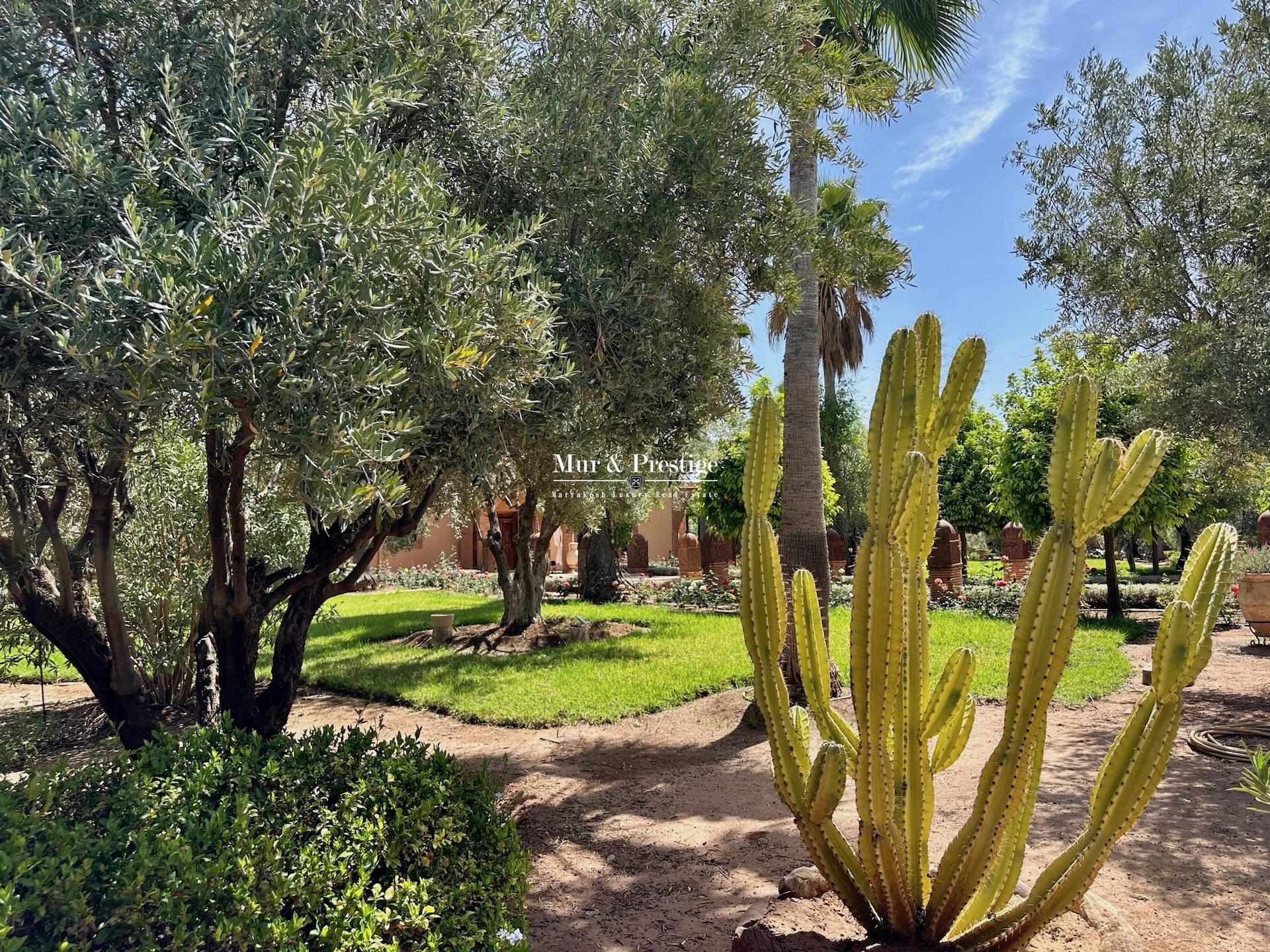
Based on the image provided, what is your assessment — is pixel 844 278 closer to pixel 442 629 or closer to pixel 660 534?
pixel 442 629

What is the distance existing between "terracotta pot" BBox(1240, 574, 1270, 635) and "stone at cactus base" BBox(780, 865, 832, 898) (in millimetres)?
10368

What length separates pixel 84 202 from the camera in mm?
2773

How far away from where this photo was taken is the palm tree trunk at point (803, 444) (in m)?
7.69

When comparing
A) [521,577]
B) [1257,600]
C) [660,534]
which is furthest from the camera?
[660,534]

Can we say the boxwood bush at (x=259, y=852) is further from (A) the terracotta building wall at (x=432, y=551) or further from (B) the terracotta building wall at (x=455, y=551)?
(A) the terracotta building wall at (x=432, y=551)

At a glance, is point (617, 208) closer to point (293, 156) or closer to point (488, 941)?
point (293, 156)

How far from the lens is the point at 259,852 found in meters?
2.56

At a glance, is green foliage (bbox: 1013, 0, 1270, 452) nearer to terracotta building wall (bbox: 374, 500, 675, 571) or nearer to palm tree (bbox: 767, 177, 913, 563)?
palm tree (bbox: 767, 177, 913, 563)

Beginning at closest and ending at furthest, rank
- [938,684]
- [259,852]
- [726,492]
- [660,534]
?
[259,852] → [938,684] → [726,492] → [660,534]

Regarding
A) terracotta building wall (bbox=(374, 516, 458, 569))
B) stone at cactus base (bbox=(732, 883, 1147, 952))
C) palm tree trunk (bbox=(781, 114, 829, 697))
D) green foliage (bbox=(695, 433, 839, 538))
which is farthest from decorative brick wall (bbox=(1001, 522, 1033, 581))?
terracotta building wall (bbox=(374, 516, 458, 569))

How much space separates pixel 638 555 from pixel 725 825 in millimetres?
23085

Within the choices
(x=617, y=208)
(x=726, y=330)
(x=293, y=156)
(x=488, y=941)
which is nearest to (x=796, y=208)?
(x=726, y=330)

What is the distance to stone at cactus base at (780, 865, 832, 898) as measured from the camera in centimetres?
351

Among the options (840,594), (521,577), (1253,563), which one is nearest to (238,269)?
(521,577)
